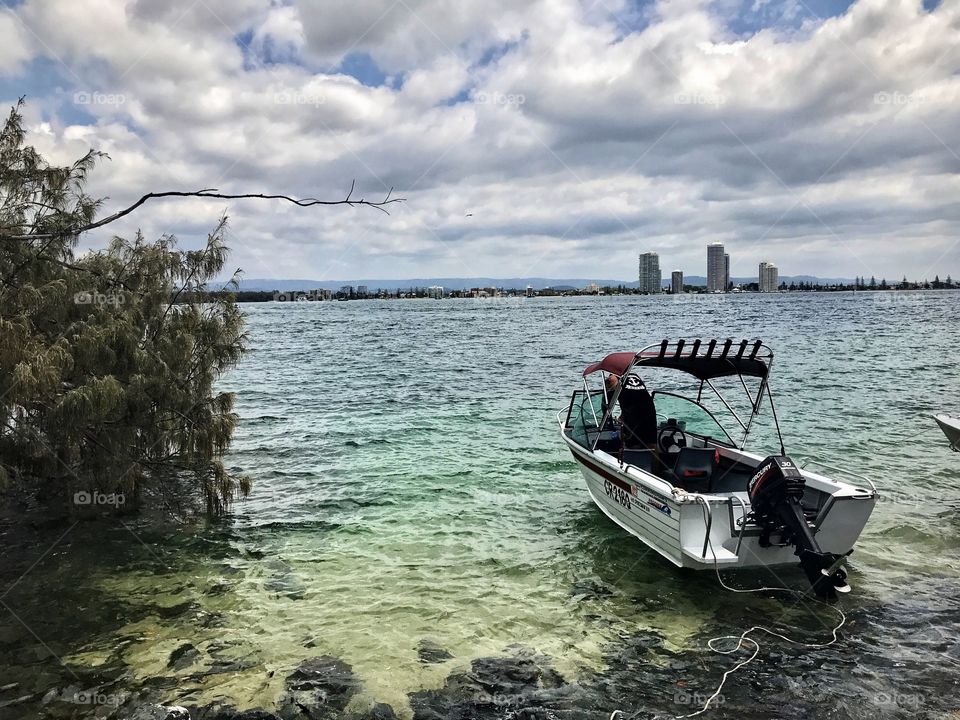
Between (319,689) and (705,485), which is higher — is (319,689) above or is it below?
below

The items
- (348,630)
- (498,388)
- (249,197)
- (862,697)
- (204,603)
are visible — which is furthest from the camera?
(498,388)

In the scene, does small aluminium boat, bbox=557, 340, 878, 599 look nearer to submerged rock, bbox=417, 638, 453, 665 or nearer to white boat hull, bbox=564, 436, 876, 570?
white boat hull, bbox=564, 436, 876, 570

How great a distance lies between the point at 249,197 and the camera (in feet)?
12.8

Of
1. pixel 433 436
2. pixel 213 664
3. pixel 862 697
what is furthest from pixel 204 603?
pixel 433 436

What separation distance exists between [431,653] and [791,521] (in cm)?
527

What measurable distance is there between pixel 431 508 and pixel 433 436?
765 cm

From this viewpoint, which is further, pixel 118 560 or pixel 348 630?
pixel 118 560

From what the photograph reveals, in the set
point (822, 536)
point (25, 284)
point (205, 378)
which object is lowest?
point (822, 536)

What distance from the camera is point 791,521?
8820mm

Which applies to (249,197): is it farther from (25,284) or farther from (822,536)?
(822,536)

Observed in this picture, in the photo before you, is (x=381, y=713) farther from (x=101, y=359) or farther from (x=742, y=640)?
(x=101, y=359)

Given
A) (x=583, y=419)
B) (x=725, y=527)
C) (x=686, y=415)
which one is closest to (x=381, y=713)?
(x=725, y=527)

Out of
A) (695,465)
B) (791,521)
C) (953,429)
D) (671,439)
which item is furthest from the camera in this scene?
(953,429)

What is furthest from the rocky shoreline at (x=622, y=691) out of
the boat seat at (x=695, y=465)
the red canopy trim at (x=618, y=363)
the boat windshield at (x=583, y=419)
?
the boat windshield at (x=583, y=419)
